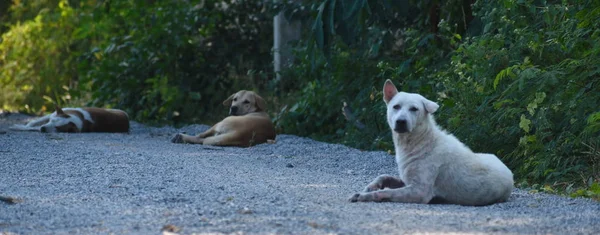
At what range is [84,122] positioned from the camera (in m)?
13.7

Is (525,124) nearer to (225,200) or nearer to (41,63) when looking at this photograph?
(225,200)

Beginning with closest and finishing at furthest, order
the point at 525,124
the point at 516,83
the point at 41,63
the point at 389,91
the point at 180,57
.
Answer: the point at 389,91 → the point at 525,124 → the point at 516,83 → the point at 180,57 → the point at 41,63

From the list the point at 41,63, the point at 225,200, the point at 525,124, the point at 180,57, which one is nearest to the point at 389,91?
the point at 225,200

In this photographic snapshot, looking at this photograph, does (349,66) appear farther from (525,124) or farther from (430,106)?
(430,106)

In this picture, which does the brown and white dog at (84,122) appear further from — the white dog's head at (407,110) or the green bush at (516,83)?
the white dog's head at (407,110)

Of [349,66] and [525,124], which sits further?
[349,66]

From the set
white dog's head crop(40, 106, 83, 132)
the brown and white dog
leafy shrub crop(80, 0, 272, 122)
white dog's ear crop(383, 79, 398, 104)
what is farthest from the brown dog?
white dog's ear crop(383, 79, 398, 104)

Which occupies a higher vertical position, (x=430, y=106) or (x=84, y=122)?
(x=430, y=106)

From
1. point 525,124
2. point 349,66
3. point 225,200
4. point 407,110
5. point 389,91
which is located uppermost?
point 349,66

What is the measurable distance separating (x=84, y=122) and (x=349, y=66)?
3.84 meters

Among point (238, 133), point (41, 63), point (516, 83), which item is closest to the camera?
point (516, 83)

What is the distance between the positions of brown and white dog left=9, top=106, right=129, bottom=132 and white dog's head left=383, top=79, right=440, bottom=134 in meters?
7.67

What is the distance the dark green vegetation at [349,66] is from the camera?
8.57 m

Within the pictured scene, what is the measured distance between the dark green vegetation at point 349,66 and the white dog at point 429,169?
1005mm
